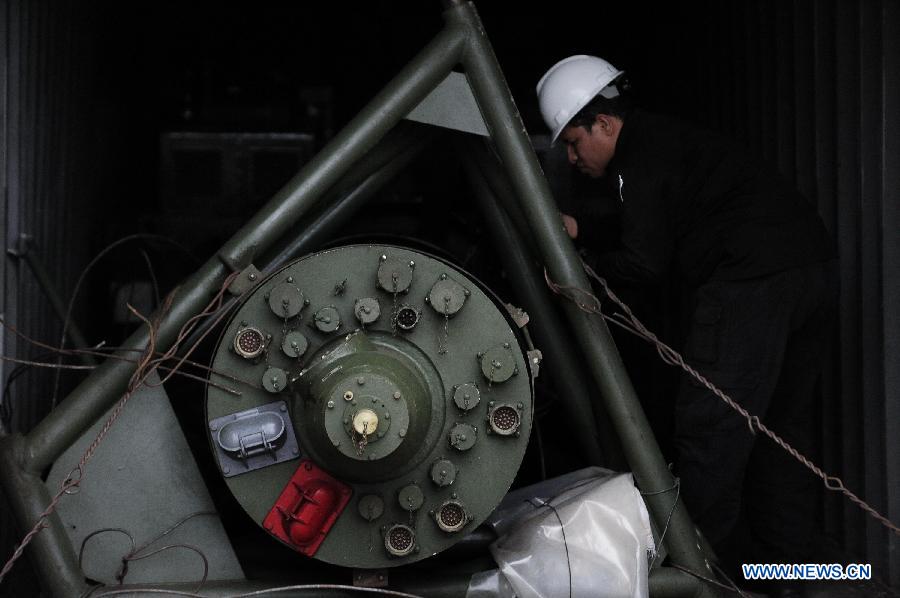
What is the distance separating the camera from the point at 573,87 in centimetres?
349

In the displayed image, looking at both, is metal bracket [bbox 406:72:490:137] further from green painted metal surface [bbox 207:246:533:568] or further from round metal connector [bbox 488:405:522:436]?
round metal connector [bbox 488:405:522:436]

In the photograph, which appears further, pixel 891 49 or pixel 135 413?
pixel 891 49

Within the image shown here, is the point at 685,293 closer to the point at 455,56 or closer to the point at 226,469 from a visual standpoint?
the point at 455,56

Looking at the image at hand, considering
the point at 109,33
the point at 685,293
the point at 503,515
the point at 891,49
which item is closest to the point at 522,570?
the point at 503,515

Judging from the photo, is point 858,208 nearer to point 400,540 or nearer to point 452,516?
point 452,516

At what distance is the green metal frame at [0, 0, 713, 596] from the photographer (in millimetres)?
2875

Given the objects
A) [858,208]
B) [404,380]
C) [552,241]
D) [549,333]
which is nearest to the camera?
[404,380]

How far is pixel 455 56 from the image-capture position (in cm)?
307

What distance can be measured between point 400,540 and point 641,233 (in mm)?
1368

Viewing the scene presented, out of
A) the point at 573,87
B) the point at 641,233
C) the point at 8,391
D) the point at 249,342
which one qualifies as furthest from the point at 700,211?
the point at 8,391

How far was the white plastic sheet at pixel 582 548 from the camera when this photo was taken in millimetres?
2801

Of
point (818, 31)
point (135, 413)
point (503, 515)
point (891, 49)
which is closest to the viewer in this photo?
point (135, 413)

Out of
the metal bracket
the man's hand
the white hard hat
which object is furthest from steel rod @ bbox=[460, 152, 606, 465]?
the white hard hat

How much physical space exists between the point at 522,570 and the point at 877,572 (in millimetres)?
1641
